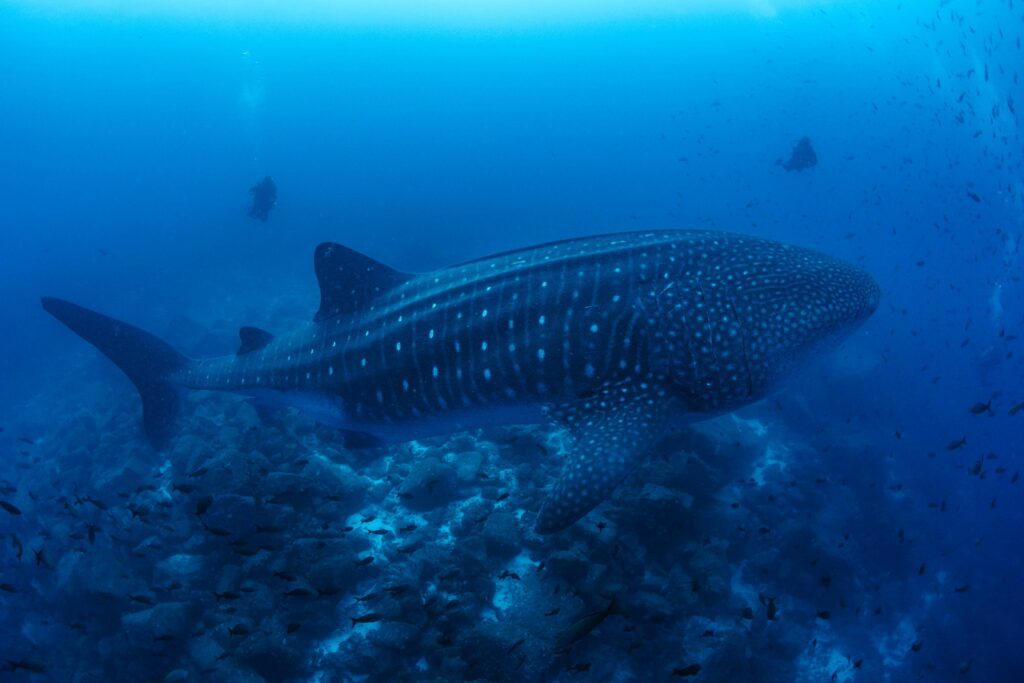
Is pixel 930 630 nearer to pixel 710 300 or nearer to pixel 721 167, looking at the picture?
pixel 710 300

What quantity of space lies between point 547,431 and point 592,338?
6816mm

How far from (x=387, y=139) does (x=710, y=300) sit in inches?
6216

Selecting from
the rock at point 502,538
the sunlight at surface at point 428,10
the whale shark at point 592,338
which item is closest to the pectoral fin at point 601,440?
the whale shark at point 592,338

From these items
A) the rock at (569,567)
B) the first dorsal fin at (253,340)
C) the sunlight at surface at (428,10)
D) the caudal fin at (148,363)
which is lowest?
the rock at (569,567)

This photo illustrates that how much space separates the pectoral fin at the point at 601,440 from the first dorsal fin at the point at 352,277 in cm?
287

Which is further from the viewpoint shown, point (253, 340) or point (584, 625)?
point (253, 340)

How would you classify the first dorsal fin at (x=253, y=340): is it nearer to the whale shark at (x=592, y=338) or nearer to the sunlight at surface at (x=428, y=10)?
the whale shark at (x=592, y=338)

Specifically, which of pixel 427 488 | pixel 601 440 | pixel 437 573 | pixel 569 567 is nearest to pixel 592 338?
pixel 601 440

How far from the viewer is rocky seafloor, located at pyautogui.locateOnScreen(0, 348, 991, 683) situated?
668 cm

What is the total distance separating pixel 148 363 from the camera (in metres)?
8.42

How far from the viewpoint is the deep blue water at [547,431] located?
7508mm

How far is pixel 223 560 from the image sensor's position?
8.13 metres

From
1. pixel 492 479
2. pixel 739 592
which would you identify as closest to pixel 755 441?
pixel 739 592

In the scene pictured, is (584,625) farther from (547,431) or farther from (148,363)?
(148,363)
